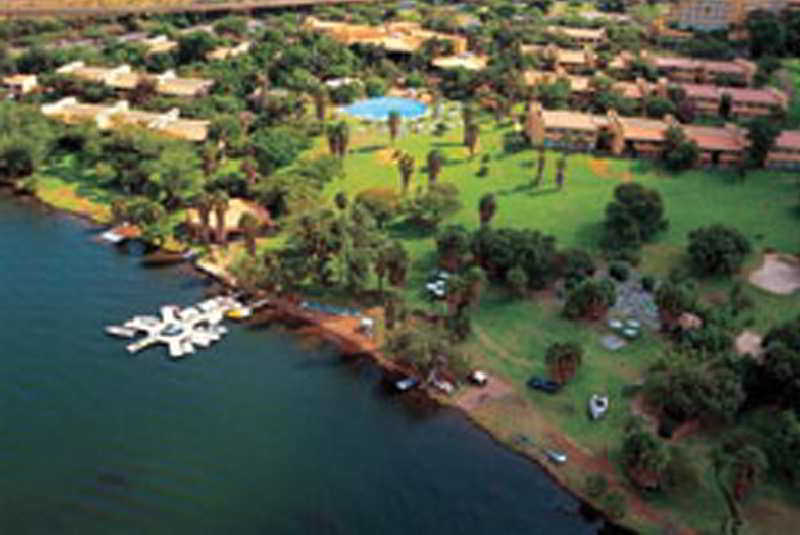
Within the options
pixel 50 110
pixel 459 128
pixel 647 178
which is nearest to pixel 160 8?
pixel 50 110

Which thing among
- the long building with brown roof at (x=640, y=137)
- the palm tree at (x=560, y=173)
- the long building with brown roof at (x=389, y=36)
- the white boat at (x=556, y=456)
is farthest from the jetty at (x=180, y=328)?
the long building with brown roof at (x=389, y=36)

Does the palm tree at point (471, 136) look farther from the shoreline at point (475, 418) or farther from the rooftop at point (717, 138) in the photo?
the shoreline at point (475, 418)

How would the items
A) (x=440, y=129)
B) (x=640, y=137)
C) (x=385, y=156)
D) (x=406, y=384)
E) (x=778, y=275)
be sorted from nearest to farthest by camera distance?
(x=406, y=384), (x=778, y=275), (x=640, y=137), (x=385, y=156), (x=440, y=129)

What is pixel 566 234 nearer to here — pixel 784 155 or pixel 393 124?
pixel 393 124

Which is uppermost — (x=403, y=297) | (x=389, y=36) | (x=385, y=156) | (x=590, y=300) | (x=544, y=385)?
(x=389, y=36)

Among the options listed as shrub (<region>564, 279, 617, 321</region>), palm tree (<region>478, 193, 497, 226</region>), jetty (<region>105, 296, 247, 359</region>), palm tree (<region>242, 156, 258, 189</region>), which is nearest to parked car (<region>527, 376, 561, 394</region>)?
shrub (<region>564, 279, 617, 321</region>)

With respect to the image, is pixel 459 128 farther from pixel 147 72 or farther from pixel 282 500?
pixel 282 500

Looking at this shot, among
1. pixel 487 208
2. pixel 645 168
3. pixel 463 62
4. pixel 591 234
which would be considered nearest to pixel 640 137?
pixel 645 168
